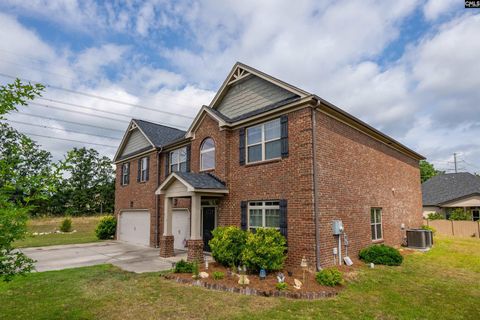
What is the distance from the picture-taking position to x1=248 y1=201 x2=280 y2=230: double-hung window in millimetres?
10891

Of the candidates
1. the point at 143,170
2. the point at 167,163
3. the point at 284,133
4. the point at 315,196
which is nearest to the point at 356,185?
the point at 315,196

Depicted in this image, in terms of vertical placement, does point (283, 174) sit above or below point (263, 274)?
above

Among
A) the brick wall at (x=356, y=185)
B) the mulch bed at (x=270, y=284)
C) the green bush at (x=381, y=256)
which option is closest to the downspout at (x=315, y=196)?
the brick wall at (x=356, y=185)

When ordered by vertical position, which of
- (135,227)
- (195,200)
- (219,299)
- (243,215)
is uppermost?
(195,200)

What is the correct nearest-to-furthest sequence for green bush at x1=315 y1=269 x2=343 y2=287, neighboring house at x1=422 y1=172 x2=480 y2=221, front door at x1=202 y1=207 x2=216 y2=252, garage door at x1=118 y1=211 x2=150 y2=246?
green bush at x1=315 y1=269 x2=343 y2=287
front door at x1=202 y1=207 x2=216 y2=252
garage door at x1=118 y1=211 x2=150 y2=246
neighboring house at x1=422 y1=172 x2=480 y2=221

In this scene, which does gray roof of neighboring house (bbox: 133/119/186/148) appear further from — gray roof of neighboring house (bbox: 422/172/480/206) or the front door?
gray roof of neighboring house (bbox: 422/172/480/206)

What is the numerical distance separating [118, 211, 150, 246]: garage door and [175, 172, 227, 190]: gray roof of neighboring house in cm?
751

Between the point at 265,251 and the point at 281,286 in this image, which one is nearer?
the point at 281,286

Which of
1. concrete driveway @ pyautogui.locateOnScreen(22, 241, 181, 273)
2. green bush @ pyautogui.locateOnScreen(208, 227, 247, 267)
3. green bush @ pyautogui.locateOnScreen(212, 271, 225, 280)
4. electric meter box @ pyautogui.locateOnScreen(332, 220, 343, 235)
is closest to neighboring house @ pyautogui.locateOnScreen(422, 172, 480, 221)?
electric meter box @ pyautogui.locateOnScreen(332, 220, 343, 235)

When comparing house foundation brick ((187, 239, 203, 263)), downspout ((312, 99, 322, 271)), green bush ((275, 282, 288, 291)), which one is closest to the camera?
green bush ((275, 282, 288, 291))

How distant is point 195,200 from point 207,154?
10.3 feet

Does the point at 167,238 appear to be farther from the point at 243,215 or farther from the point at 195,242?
the point at 243,215

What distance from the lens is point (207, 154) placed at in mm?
14312

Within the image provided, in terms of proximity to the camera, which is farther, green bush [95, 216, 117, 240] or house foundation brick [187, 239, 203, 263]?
green bush [95, 216, 117, 240]
